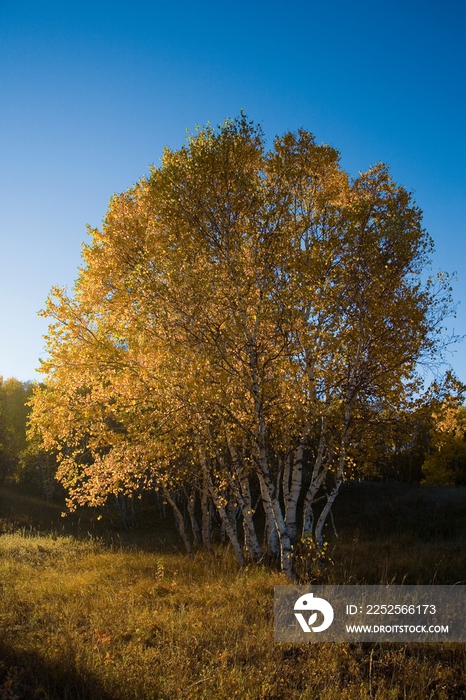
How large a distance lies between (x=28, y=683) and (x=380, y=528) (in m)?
20.3

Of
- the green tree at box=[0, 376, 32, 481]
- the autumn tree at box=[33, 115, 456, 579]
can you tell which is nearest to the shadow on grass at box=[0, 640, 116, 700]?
the autumn tree at box=[33, 115, 456, 579]

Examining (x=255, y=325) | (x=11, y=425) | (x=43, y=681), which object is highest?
(x=255, y=325)

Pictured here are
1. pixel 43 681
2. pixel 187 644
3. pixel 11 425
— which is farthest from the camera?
pixel 11 425

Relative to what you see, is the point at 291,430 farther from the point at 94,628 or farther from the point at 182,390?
Result: the point at 94,628

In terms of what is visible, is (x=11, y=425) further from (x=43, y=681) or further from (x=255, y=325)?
(x=43, y=681)

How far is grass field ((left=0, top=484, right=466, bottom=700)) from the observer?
4781 mm

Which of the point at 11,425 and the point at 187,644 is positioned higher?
the point at 11,425

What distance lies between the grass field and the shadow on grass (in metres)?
0.01

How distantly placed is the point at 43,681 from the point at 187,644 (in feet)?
6.03

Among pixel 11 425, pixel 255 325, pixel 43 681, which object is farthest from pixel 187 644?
pixel 11 425

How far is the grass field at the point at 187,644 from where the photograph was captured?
4.78 m

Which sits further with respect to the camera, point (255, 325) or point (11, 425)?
point (11, 425)

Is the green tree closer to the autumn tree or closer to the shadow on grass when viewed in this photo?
the autumn tree

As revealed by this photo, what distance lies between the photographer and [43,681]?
15.8ft
